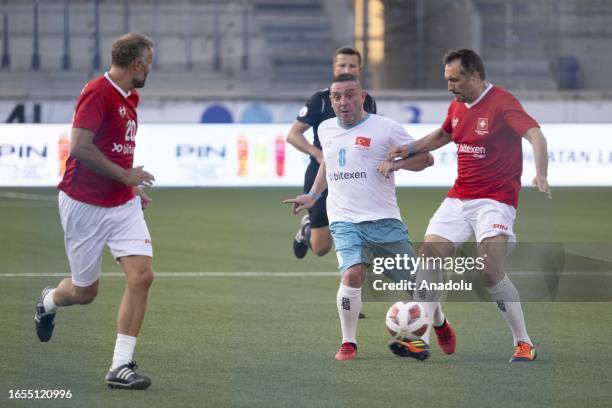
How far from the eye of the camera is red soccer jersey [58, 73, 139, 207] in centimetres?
678

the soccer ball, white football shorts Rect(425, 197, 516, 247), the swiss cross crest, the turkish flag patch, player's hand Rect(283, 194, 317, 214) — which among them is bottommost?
the soccer ball

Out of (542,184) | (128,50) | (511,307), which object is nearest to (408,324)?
(511,307)

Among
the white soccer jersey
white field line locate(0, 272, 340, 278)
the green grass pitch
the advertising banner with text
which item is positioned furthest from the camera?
the advertising banner with text

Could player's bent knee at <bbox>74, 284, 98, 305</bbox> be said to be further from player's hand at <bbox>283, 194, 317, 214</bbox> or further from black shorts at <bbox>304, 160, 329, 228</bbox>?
black shorts at <bbox>304, 160, 329, 228</bbox>

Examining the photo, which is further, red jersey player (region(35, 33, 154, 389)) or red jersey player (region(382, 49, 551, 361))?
red jersey player (region(382, 49, 551, 361))

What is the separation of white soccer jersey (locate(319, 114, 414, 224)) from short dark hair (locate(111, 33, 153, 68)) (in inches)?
61.8

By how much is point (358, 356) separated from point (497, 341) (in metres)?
1.13

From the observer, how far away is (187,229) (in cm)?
1605

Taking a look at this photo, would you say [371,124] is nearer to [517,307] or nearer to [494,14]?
[517,307]

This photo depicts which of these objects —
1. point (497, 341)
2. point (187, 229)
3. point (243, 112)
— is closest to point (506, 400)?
point (497, 341)

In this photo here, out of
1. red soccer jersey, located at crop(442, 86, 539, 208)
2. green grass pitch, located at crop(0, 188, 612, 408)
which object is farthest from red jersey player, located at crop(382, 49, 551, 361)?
green grass pitch, located at crop(0, 188, 612, 408)

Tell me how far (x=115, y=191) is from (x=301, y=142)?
9.47 feet

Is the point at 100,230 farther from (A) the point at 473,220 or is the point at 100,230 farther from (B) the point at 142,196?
(A) the point at 473,220

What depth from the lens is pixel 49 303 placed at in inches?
301
